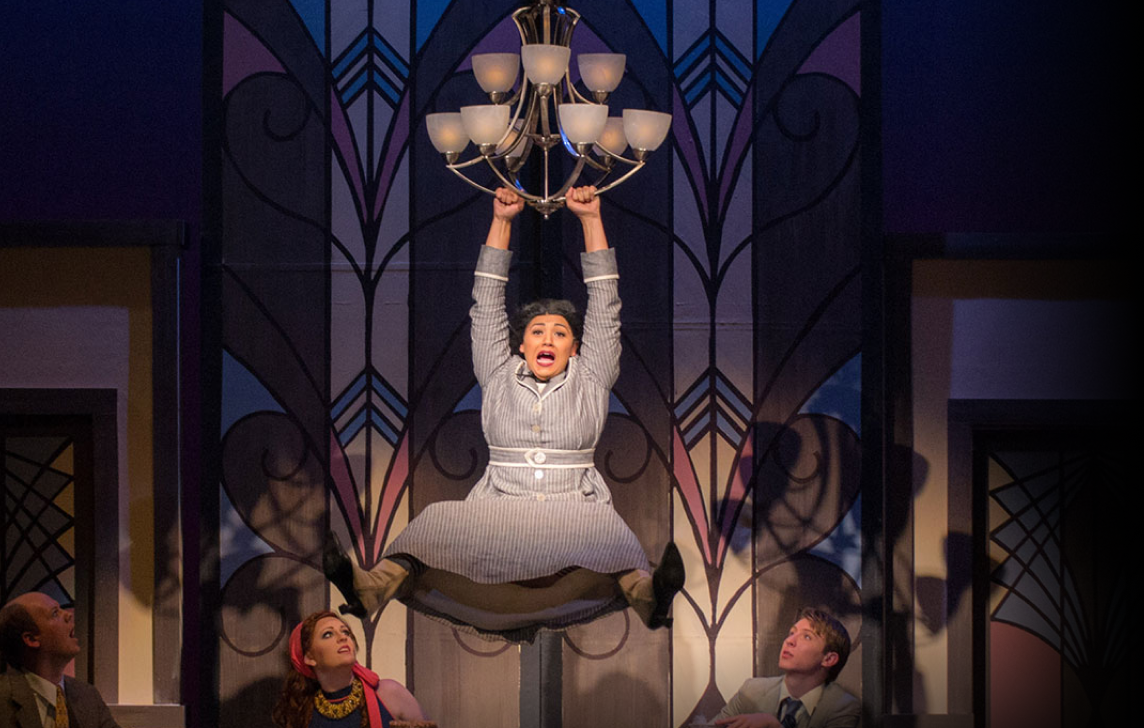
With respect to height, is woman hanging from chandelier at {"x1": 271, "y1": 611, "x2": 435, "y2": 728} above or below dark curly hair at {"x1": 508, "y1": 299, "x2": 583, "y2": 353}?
below

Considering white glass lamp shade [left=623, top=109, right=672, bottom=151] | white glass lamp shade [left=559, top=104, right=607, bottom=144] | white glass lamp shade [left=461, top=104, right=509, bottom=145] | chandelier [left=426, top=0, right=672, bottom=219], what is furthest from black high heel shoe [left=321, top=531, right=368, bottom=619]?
white glass lamp shade [left=623, top=109, right=672, bottom=151]

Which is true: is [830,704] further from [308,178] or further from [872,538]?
[308,178]

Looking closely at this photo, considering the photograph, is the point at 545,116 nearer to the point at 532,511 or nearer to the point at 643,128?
the point at 643,128

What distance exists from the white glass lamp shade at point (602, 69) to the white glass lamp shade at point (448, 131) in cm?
41

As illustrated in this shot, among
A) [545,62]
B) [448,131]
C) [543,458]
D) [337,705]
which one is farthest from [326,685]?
[545,62]

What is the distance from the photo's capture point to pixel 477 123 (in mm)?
3686

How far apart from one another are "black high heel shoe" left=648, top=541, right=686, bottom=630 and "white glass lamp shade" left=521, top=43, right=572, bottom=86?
1.31 meters

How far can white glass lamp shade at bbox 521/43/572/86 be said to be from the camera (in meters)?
3.62

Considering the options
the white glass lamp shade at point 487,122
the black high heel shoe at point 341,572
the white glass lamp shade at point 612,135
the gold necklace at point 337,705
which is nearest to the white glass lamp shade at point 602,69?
the white glass lamp shade at point 612,135

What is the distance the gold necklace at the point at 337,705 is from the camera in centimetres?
421

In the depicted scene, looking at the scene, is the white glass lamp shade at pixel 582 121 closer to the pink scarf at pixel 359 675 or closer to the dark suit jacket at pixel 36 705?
the pink scarf at pixel 359 675

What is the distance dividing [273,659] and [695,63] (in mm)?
2764

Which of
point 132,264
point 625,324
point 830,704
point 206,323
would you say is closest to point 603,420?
point 625,324

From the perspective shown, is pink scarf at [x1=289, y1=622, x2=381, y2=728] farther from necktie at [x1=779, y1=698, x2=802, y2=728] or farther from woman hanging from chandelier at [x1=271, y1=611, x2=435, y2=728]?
necktie at [x1=779, y1=698, x2=802, y2=728]
